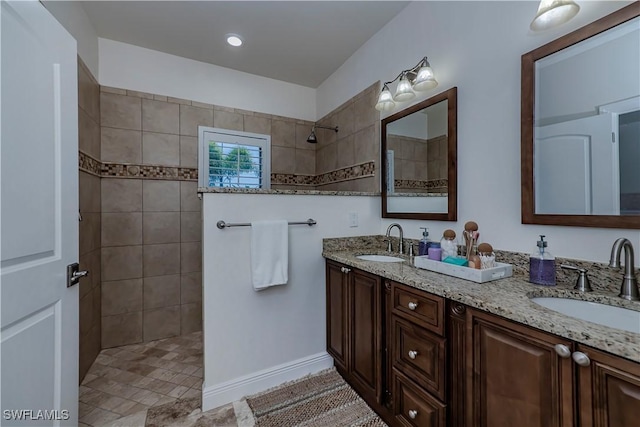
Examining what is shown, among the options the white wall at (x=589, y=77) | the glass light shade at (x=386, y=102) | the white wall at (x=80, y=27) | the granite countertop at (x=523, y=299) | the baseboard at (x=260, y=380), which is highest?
the white wall at (x=80, y=27)

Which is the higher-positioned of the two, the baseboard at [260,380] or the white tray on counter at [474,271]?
the white tray on counter at [474,271]

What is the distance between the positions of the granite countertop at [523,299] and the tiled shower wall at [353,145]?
43.8 inches

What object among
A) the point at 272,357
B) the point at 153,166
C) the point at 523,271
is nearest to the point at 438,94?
the point at 523,271

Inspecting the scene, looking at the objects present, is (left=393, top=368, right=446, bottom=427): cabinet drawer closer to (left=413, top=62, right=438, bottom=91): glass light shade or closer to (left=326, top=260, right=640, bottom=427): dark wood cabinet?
(left=326, top=260, right=640, bottom=427): dark wood cabinet

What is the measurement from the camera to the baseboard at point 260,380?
66.2 inches

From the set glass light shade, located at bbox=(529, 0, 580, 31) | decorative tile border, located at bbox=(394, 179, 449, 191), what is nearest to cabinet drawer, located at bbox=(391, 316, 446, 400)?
decorative tile border, located at bbox=(394, 179, 449, 191)

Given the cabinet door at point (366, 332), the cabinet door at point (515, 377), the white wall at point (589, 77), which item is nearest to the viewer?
the cabinet door at point (515, 377)

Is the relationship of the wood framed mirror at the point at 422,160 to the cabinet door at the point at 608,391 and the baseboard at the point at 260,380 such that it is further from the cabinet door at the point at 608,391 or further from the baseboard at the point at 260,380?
the baseboard at the point at 260,380

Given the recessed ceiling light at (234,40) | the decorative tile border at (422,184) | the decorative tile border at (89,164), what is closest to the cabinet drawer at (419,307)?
the decorative tile border at (422,184)

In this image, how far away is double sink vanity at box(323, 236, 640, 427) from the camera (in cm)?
69

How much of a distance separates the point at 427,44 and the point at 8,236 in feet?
7.86

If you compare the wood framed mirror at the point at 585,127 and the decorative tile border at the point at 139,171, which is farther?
the decorative tile border at the point at 139,171

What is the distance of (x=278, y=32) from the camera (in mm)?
2314

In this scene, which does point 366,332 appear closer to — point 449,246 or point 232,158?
point 449,246
